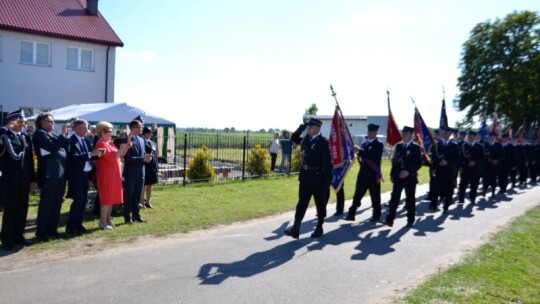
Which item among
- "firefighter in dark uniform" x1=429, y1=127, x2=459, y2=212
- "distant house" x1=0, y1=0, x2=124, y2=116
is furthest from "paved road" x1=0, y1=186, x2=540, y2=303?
"distant house" x1=0, y1=0, x2=124, y2=116

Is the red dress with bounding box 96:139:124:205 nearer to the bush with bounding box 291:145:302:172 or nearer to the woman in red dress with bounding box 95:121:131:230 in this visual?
the woman in red dress with bounding box 95:121:131:230

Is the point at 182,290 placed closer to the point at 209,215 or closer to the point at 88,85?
the point at 209,215

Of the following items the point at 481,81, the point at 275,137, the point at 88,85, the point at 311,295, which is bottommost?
the point at 311,295

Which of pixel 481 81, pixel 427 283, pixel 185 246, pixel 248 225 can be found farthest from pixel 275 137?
pixel 481 81

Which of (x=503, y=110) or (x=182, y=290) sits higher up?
(x=503, y=110)

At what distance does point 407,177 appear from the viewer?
9656 millimetres

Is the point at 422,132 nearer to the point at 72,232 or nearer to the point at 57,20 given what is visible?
the point at 72,232

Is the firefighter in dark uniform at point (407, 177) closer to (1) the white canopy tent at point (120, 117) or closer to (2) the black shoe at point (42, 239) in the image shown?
(2) the black shoe at point (42, 239)

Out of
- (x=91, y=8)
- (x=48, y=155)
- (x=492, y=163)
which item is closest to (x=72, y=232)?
(x=48, y=155)

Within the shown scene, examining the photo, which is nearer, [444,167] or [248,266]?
[248,266]

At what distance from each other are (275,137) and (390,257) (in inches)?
548

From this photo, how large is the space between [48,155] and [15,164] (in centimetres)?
49

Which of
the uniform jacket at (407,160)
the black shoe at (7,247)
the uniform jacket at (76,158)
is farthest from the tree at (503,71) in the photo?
the black shoe at (7,247)

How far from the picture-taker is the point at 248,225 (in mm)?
9180
